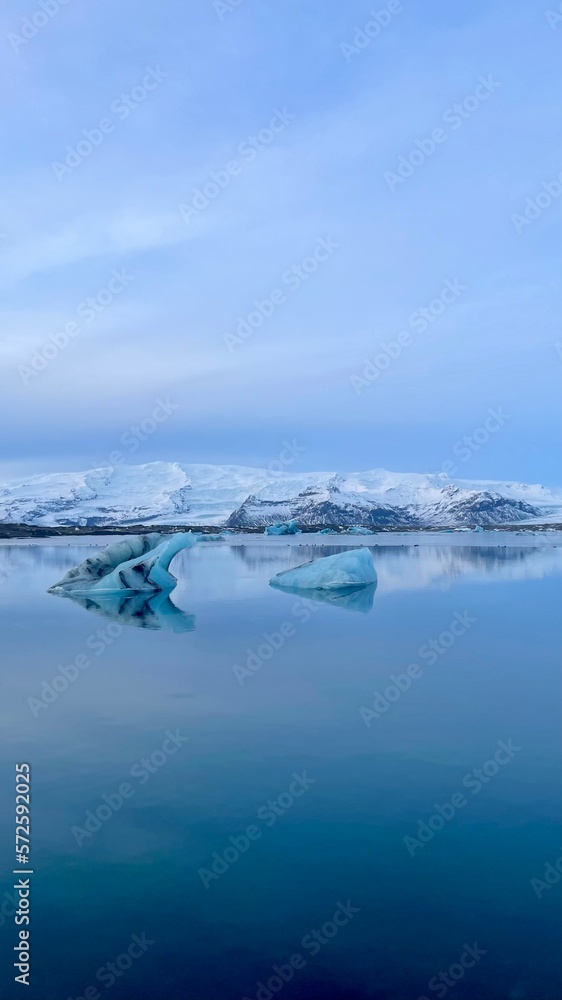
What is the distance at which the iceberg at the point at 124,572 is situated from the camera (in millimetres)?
20547

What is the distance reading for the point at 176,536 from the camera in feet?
72.9

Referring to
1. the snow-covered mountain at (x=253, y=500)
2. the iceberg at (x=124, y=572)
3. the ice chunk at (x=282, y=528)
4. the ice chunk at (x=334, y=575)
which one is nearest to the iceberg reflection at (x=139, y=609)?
the iceberg at (x=124, y=572)

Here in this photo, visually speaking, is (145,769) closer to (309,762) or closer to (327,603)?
(309,762)

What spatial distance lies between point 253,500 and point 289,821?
142379 millimetres

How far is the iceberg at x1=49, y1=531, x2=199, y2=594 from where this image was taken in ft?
67.4

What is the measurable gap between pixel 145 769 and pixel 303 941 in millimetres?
2738

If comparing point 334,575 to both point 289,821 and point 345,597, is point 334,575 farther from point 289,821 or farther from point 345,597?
point 289,821

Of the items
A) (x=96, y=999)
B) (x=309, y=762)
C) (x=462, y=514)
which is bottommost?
(x=96, y=999)

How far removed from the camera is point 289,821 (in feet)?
16.8

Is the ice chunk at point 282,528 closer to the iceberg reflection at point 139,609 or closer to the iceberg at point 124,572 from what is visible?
the iceberg at point 124,572

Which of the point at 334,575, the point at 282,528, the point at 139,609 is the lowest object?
the point at 139,609

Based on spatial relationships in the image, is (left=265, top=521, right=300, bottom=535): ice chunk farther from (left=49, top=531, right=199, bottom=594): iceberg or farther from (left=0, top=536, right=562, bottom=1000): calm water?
(left=0, top=536, right=562, bottom=1000): calm water

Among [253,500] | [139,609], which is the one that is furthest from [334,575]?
[253,500]

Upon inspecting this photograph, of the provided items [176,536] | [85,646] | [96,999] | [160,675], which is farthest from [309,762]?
[176,536]
